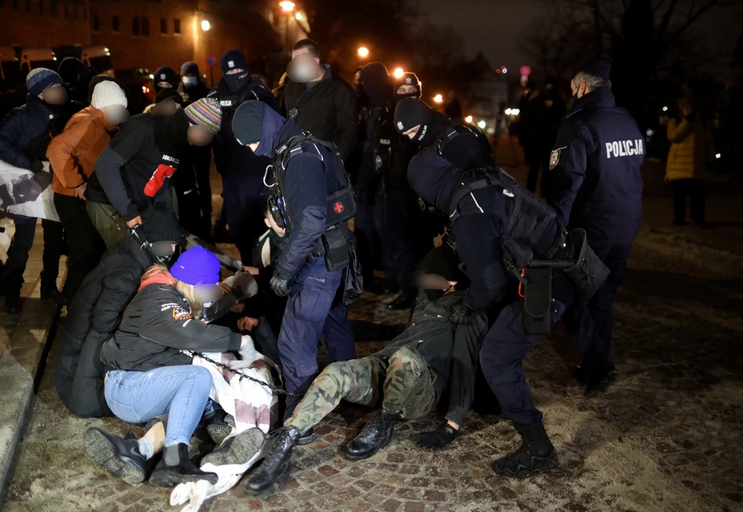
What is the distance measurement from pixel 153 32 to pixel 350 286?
57.3 meters

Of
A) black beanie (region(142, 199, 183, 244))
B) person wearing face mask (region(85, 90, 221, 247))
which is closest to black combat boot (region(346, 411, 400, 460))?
black beanie (region(142, 199, 183, 244))

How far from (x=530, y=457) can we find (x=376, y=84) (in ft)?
13.5

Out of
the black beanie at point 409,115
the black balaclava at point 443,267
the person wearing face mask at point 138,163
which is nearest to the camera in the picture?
the black balaclava at point 443,267

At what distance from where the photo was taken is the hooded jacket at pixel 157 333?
13.3 ft

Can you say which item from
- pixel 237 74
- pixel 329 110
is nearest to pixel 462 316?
pixel 329 110

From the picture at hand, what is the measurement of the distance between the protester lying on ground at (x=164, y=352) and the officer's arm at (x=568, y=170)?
8.00 ft

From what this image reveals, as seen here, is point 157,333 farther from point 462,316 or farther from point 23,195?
point 23,195

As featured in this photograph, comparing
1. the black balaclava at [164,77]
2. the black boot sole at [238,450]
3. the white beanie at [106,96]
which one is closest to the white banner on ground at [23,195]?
the white beanie at [106,96]

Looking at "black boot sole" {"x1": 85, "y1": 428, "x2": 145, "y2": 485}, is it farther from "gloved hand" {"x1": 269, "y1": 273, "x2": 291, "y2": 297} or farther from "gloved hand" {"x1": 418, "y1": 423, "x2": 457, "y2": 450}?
"gloved hand" {"x1": 418, "y1": 423, "x2": 457, "y2": 450}

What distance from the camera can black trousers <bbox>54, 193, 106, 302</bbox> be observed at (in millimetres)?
6094

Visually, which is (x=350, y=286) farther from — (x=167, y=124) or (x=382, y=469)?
(x=167, y=124)

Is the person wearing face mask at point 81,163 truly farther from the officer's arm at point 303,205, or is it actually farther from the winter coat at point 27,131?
the officer's arm at point 303,205

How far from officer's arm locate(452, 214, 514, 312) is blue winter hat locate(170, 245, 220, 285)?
1456mm

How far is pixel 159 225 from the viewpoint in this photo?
4.81 m
